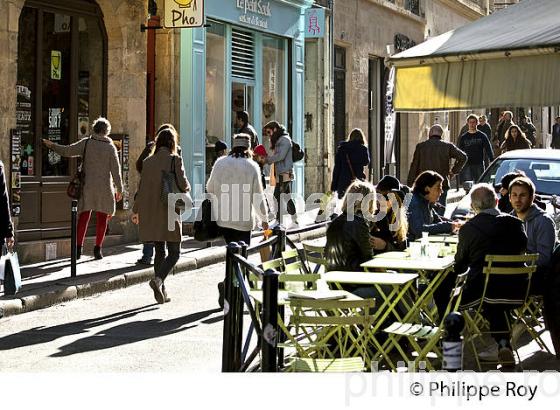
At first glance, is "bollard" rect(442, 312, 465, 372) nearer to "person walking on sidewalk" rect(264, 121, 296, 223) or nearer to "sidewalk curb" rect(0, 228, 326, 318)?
"sidewalk curb" rect(0, 228, 326, 318)

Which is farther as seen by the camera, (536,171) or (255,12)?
(255,12)

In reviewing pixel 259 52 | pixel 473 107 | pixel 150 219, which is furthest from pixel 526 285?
pixel 259 52

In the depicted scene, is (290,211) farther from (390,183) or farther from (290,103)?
(390,183)

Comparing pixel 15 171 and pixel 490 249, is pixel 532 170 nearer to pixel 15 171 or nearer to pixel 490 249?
pixel 490 249

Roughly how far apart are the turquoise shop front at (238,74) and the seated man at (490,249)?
9.72 metres

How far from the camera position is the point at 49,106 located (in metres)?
14.9

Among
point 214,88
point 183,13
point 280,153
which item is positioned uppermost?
point 183,13

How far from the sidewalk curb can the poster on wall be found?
6.35 ft

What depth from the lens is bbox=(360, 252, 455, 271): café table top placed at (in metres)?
8.24

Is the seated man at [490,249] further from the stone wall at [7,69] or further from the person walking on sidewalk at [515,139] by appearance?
the person walking on sidewalk at [515,139]

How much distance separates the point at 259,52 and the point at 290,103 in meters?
1.64

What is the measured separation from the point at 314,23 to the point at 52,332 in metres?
14.0

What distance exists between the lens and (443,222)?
1104 cm

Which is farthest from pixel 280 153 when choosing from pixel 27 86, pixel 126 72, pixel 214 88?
pixel 27 86
